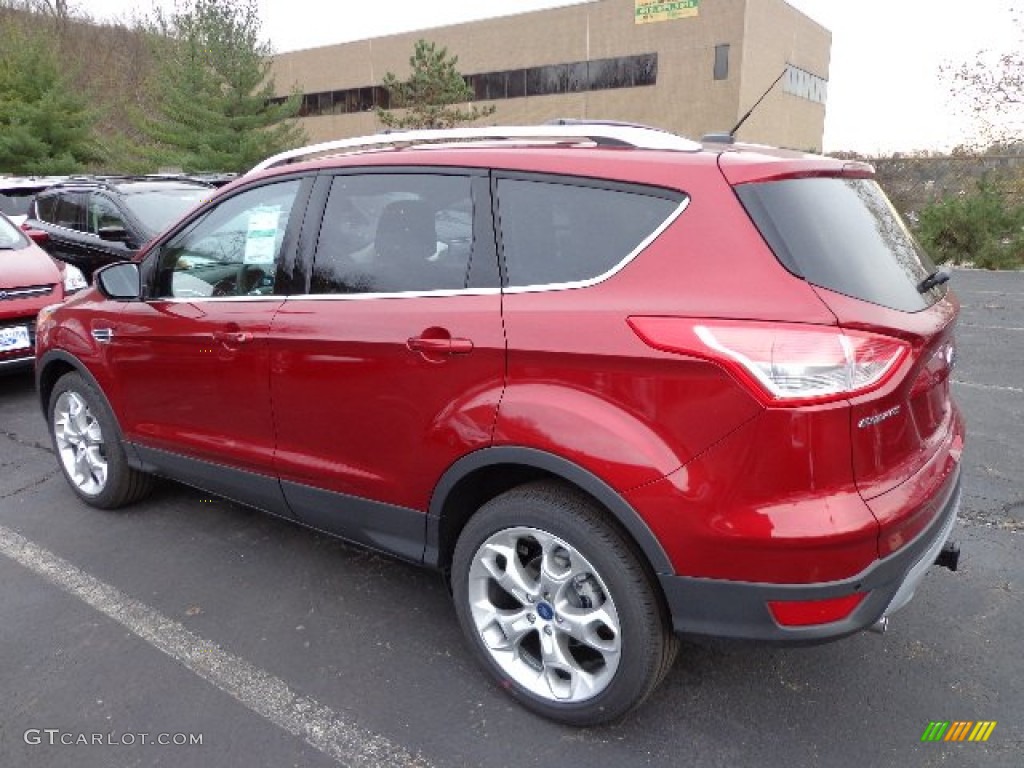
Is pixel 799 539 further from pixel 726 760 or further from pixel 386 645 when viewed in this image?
pixel 386 645

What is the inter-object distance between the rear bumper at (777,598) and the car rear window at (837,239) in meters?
0.69

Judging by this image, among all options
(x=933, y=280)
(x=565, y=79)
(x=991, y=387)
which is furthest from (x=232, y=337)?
(x=565, y=79)

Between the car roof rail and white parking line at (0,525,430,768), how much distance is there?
6.11ft

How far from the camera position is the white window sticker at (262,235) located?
3012 mm

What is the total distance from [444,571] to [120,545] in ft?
5.89

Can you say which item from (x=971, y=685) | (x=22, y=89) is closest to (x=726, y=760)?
(x=971, y=685)

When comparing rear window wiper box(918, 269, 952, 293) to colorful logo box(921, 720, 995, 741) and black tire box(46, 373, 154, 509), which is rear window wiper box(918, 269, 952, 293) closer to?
colorful logo box(921, 720, 995, 741)

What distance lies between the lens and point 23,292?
5910 millimetres

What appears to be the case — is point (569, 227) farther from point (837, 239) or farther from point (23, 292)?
point (23, 292)

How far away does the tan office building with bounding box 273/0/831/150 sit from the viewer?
38812 mm

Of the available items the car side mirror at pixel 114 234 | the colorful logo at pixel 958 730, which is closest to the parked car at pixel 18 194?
the car side mirror at pixel 114 234

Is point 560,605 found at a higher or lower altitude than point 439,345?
lower

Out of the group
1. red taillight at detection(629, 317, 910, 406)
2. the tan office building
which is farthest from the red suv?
the tan office building

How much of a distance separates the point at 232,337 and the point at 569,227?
1.50 m
